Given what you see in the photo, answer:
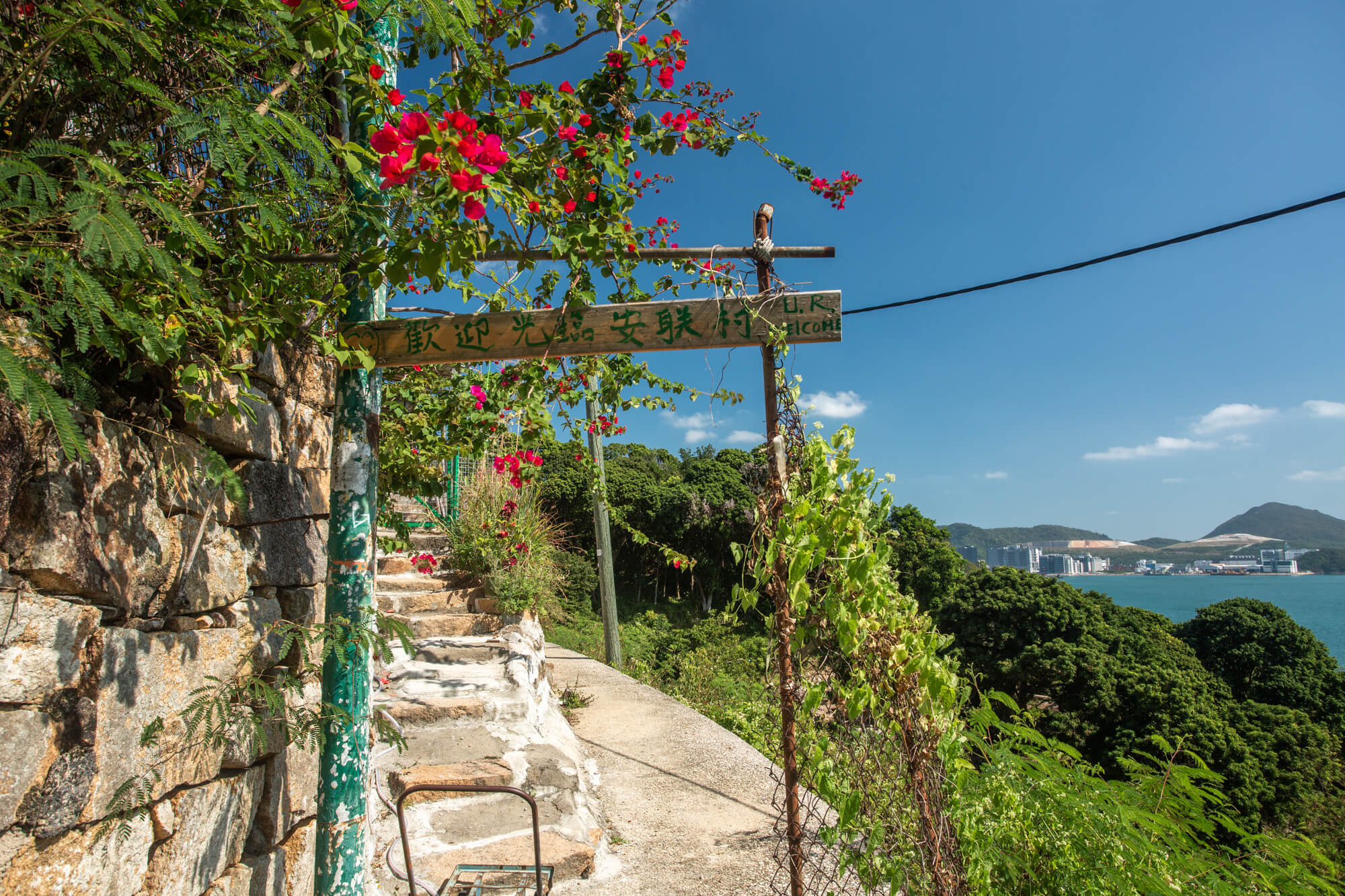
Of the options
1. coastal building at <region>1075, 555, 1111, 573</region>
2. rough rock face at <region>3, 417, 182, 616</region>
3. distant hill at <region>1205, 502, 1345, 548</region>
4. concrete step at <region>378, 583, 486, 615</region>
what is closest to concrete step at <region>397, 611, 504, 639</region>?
concrete step at <region>378, 583, 486, 615</region>

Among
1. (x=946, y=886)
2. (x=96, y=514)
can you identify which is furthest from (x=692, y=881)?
(x=96, y=514)

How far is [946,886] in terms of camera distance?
187cm

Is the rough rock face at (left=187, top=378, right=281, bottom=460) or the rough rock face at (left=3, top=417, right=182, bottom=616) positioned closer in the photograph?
the rough rock face at (left=3, top=417, right=182, bottom=616)

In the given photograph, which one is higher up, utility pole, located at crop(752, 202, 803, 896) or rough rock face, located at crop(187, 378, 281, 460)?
rough rock face, located at crop(187, 378, 281, 460)

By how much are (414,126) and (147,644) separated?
4.36 feet

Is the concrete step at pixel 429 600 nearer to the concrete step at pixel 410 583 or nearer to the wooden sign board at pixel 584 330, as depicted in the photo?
the concrete step at pixel 410 583

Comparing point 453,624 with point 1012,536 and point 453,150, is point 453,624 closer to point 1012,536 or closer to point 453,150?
point 453,150

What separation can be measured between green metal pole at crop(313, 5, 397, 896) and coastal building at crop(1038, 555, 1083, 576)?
63045mm

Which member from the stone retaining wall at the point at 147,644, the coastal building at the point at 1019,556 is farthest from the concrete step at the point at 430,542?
the coastal building at the point at 1019,556

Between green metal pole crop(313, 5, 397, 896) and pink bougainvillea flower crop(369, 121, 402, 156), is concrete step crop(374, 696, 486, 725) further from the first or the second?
pink bougainvillea flower crop(369, 121, 402, 156)

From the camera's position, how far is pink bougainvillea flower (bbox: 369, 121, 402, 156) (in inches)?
55.7

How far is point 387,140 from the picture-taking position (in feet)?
4.70

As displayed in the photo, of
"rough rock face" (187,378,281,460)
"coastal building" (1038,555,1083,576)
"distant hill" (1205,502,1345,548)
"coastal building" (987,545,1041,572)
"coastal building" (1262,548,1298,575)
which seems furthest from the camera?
"distant hill" (1205,502,1345,548)

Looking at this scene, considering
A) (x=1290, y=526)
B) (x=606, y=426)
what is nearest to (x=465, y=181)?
(x=606, y=426)
